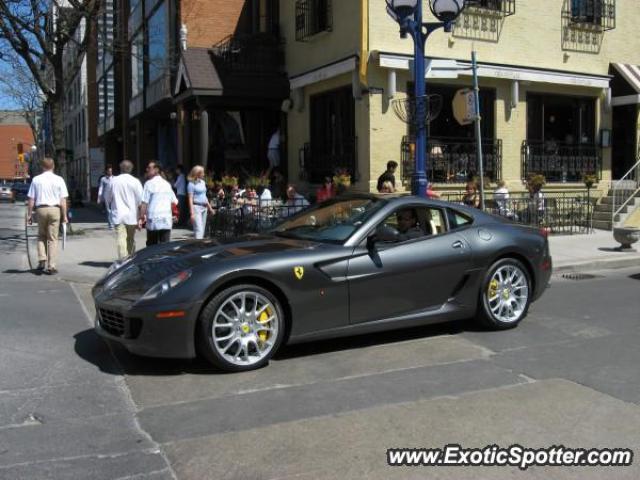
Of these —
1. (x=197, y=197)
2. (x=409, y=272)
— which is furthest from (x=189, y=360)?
(x=197, y=197)

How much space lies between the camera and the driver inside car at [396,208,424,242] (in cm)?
653

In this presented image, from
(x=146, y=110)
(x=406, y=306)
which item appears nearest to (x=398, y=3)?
(x=406, y=306)

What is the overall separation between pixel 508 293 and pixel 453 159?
31.1 feet

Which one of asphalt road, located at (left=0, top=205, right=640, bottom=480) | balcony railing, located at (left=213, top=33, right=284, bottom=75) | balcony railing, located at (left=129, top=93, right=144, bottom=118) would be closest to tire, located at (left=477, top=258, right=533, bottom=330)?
asphalt road, located at (left=0, top=205, right=640, bottom=480)

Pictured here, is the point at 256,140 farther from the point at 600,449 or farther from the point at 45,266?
the point at 600,449

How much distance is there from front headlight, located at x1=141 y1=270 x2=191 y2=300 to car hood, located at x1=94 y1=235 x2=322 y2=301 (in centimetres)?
5

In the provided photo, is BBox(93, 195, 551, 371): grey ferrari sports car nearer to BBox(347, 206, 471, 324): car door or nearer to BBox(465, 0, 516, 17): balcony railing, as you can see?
BBox(347, 206, 471, 324): car door

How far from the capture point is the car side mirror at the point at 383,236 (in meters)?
5.97

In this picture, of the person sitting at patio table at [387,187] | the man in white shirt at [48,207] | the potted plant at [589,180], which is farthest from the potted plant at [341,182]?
the potted plant at [589,180]

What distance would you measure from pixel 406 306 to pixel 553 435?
228cm

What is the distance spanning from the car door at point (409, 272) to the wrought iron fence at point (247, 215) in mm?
6990

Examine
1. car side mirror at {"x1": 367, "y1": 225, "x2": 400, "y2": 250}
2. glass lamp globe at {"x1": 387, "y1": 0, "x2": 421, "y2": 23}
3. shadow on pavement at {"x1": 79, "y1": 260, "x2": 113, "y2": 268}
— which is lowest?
shadow on pavement at {"x1": 79, "y1": 260, "x2": 113, "y2": 268}

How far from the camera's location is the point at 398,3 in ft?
32.6

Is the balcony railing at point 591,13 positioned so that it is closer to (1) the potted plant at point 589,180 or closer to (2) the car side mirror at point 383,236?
(1) the potted plant at point 589,180
